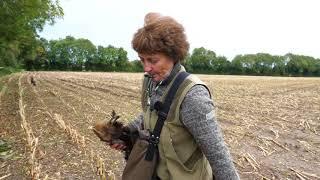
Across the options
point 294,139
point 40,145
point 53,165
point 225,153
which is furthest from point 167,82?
point 294,139

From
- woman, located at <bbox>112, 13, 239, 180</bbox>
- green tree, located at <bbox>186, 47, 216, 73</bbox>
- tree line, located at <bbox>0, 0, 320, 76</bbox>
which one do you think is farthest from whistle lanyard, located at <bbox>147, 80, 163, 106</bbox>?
green tree, located at <bbox>186, 47, 216, 73</bbox>

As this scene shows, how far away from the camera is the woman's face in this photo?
2850 mm

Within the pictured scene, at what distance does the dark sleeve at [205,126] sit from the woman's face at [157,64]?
0.79ft

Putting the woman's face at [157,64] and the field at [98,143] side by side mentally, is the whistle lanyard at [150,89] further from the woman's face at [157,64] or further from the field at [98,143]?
the field at [98,143]

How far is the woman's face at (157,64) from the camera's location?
285cm

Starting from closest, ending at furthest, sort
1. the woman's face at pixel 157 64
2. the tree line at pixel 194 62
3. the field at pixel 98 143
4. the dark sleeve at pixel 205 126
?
the dark sleeve at pixel 205 126 < the woman's face at pixel 157 64 < the field at pixel 98 143 < the tree line at pixel 194 62

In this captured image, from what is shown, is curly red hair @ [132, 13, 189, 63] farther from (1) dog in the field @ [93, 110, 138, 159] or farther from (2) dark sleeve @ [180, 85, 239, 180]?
(1) dog in the field @ [93, 110, 138, 159]

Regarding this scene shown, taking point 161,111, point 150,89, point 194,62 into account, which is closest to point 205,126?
point 161,111

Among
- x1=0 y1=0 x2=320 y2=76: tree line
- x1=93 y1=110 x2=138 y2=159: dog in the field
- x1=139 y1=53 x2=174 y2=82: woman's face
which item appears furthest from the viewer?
x1=0 y1=0 x2=320 y2=76: tree line

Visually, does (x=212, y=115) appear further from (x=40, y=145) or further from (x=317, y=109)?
(x=317, y=109)

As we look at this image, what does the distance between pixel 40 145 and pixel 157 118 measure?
223 inches

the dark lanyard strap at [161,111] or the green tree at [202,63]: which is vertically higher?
the dark lanyard strap at [161,111]

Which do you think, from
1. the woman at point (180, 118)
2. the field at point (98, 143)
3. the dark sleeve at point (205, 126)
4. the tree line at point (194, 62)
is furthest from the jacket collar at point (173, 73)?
the tree line at point (194, 62)

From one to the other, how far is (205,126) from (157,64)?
47 cm
